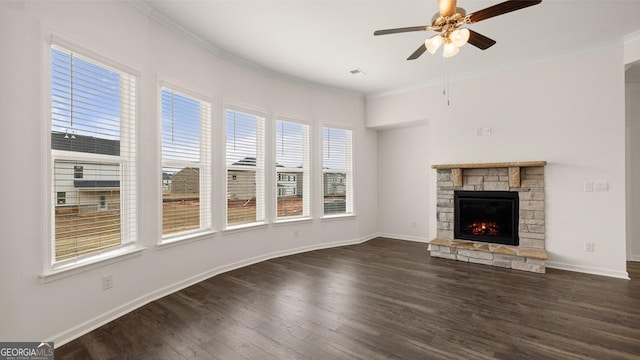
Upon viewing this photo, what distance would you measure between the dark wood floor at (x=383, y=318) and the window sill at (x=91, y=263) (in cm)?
55

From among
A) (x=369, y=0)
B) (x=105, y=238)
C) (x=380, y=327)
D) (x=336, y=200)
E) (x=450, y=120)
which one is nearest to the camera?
(x=380, y=327)

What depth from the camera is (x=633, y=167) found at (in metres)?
4.37

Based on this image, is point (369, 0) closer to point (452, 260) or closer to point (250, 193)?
point (250, 193)

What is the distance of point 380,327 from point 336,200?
3338mm

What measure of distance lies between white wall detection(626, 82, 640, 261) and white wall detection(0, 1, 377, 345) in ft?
17.8

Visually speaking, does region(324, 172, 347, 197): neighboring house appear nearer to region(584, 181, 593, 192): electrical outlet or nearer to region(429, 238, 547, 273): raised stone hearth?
region(429, 238, 547, 273): raised stone hearth

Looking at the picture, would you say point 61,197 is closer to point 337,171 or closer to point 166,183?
point 166,183

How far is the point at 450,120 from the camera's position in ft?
15.9

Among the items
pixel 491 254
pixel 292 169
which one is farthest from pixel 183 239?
pixel 491 254

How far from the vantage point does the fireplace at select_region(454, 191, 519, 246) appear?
4.30 m

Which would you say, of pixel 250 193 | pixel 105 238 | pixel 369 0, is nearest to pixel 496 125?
pixel 369 0

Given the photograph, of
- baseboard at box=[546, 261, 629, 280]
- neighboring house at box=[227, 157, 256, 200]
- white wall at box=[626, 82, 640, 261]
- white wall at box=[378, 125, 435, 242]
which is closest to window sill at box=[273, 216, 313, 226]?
neighboring house at box=[227, 157, 256, 200]

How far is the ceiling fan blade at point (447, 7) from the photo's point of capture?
2.09 metres

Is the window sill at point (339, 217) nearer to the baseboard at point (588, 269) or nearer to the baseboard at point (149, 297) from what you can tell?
the baseboard at point (149, 297)
